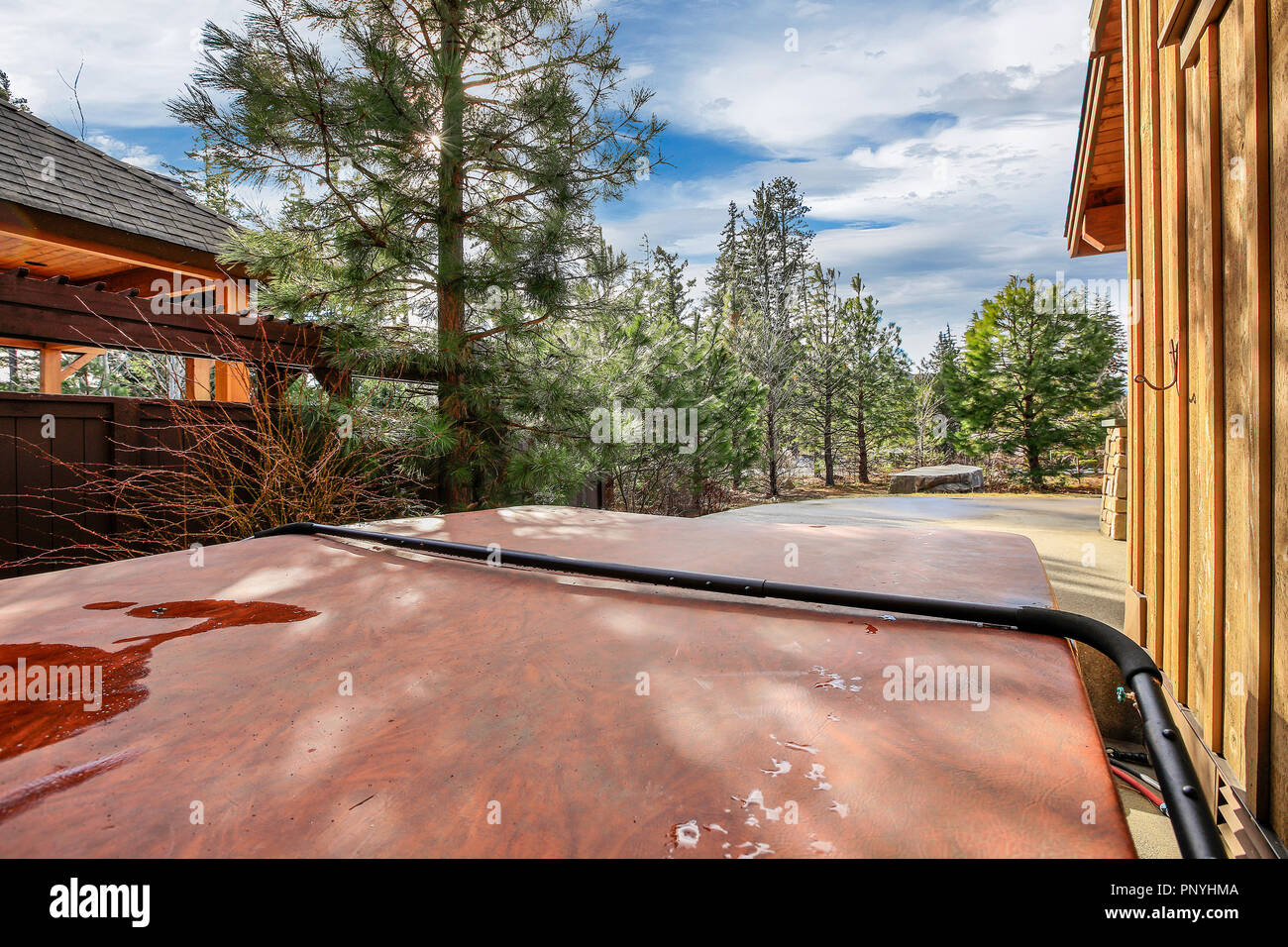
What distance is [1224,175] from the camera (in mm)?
1423

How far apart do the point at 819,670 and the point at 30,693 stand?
30.0 inches

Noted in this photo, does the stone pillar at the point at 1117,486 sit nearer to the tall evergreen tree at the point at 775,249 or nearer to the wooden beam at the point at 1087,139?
the wooden beam at the point at 1087,139

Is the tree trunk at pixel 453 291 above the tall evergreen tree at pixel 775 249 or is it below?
below

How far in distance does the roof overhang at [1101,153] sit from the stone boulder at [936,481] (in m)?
6.25

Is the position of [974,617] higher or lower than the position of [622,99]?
lower

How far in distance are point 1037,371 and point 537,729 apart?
12.4 m

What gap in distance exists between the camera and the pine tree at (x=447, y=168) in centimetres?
365

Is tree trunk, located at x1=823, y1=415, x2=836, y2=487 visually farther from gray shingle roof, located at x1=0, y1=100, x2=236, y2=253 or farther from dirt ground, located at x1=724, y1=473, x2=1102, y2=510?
gray shingle roof, located at x1=0, y1=100, x2=236, y2=253

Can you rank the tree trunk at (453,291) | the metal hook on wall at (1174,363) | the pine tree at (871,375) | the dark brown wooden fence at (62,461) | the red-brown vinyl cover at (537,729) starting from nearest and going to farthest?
the red-brown vinyl cover at (537,729)
the metal hook on wall at (1174,363)
the dark brown wooden fence at (62,461)
the tree trunk at (453,291)
the pine tree at (871,375)

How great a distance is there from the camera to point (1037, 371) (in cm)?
1049

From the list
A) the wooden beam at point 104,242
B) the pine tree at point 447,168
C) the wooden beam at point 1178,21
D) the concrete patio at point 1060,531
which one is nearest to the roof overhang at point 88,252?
the wooden beam at point 104,242

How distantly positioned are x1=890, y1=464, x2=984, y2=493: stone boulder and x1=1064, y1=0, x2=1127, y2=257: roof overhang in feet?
20.5
